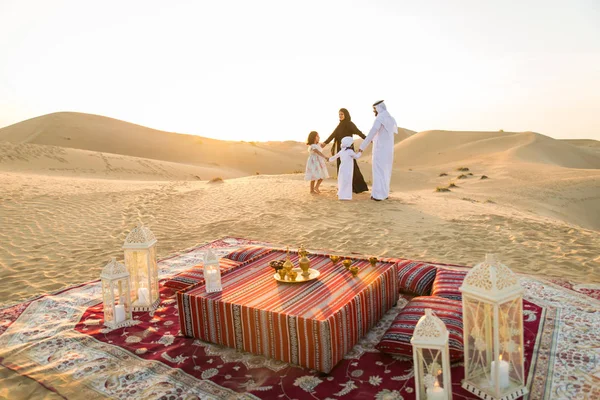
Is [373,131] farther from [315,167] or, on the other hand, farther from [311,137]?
[315,167]

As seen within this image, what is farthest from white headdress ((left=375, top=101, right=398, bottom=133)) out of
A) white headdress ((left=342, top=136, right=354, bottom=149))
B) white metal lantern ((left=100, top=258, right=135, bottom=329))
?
white metal lantern ((left=100, top=258, right=135, bottom=329))

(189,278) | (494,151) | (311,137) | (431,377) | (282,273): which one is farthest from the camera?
(494,151)

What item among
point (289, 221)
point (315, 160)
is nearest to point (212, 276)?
point (289, 221)

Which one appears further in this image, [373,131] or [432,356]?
[373,131]

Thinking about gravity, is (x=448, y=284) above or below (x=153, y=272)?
below

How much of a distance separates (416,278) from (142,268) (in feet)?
10.4

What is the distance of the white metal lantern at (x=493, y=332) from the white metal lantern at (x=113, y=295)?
3.30m

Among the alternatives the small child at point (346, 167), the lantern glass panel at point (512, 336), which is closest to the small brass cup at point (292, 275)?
the lantern glass panel at point (512, 336)

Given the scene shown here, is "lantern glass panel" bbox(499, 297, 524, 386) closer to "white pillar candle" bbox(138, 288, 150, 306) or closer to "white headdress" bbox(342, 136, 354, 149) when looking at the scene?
"white pillar candle" bbox(138, 288, 150, 306)

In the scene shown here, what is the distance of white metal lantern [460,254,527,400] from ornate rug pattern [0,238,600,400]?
16cm

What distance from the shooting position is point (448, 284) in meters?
4.66

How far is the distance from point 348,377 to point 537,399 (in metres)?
1.31

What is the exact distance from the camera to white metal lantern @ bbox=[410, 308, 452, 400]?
9.18 ft

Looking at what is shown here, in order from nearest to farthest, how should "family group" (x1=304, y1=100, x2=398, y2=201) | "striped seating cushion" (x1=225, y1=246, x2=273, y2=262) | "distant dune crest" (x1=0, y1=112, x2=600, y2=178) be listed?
1. "striped seating cushion" (x1=225, y1=246, x2=273, y2=262)
2. "family group" (x1=304, y1=100, x2=398, y2=201)
3. "distant dune crest" (x1=0, y1=112, x2=600, y2=178)
